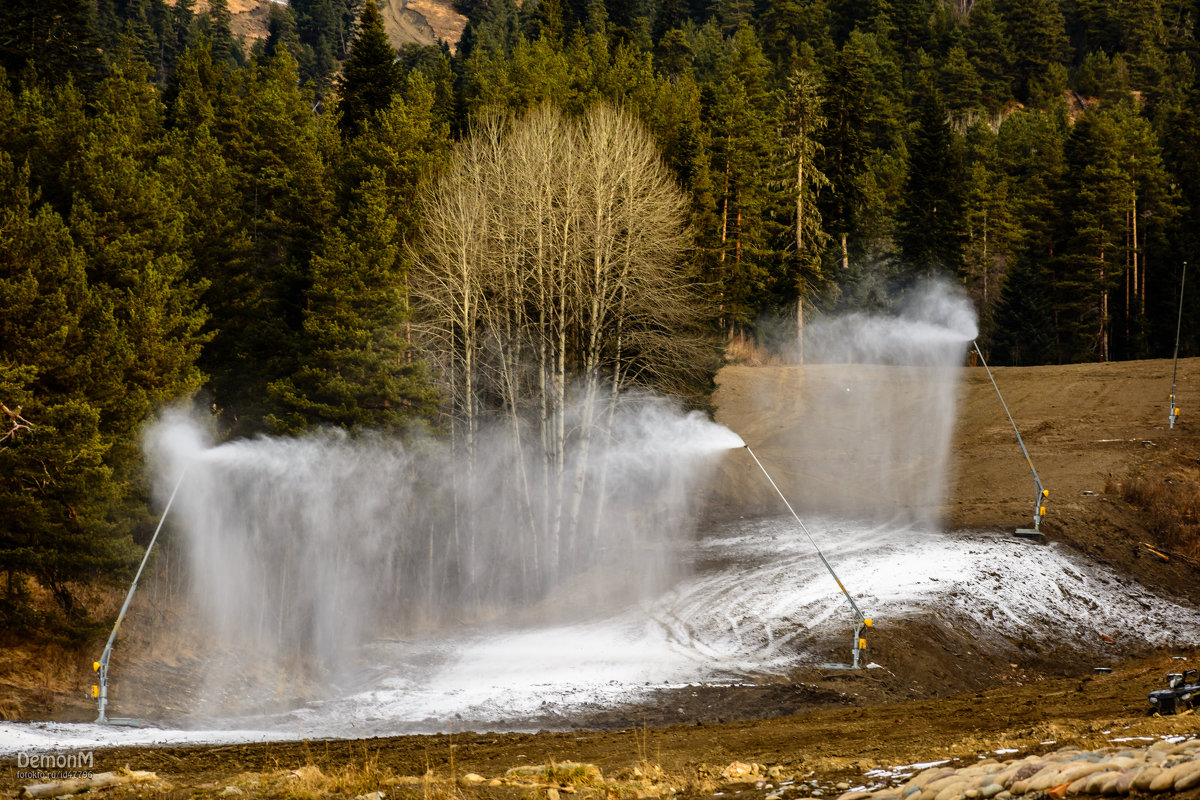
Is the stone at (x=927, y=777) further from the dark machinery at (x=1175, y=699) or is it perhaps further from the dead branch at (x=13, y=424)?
the dead branch at (x=13, y=424)

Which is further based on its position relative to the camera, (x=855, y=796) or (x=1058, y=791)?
(x=855, y=796)

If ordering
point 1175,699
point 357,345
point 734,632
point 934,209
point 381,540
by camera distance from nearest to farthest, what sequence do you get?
point 1175,699 → point 734,632 → point 357,345 → point 381,540 → point 934,209

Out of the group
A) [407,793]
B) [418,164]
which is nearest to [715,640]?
[407,793]

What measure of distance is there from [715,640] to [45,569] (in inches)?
626

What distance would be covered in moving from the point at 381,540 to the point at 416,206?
12.5 m

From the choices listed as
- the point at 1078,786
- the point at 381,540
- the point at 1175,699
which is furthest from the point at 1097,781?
the point at 381,540

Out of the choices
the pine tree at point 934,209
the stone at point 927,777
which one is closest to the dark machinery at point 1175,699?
the stone at point 927,777

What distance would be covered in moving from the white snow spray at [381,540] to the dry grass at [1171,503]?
42.4 ft

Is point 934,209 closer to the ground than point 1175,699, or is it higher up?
higher up

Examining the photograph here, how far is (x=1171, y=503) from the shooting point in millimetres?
32531

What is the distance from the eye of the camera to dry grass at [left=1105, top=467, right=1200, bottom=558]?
31062 millimetres

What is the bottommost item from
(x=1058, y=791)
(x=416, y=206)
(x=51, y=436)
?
(x=1058, y=791)

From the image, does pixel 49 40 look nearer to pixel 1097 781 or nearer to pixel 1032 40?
pixel 1097 781

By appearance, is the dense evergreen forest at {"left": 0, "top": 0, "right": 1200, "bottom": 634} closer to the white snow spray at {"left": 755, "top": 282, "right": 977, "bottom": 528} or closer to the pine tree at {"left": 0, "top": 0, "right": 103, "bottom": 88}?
the pine tree at {"left": 0, "top": 0, "right": 103, "bottom": 88}
